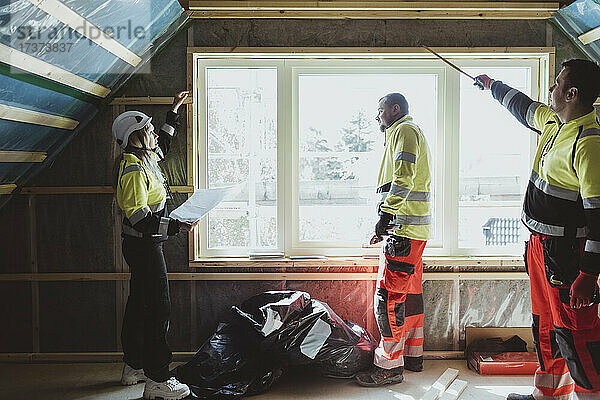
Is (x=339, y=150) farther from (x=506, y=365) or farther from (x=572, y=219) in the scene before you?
(x=506, y=365)

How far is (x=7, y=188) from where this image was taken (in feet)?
11.1

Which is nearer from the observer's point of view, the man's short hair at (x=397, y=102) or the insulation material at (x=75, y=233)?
the man's short hair at (x=397, y=102)

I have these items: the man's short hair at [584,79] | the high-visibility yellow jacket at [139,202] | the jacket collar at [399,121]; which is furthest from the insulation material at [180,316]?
the man's short hair at [584,79]

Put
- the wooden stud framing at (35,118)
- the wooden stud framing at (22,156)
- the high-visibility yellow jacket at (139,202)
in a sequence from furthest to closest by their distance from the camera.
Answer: the wooden stud framing at (22,156), the high-visibility yellow jacket at (139,202), the wooden stud framing at (35,118)

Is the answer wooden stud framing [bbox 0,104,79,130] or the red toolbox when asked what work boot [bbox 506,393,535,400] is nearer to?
the red toolbox

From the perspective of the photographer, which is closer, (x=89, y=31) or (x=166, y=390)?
(x=89, y=31)

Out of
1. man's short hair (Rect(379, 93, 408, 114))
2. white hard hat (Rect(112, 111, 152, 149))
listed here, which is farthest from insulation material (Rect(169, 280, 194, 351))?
man's short hair (Rect(379, 93, 408, 114))

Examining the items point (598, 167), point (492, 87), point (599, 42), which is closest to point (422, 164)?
point (492, 87)

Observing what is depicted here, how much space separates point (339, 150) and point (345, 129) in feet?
0.51

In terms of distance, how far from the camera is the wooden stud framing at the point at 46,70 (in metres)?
2.25

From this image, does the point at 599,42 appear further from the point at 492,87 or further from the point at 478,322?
the point at 478,322

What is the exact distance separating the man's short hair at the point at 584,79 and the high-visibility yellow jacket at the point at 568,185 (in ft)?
0.29

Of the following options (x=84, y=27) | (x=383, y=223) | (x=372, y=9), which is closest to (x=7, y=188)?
(x=84, y=27)

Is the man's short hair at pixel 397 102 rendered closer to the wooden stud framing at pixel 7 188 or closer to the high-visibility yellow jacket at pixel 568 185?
the high-visibility yellow jacket at pixel 568 185
